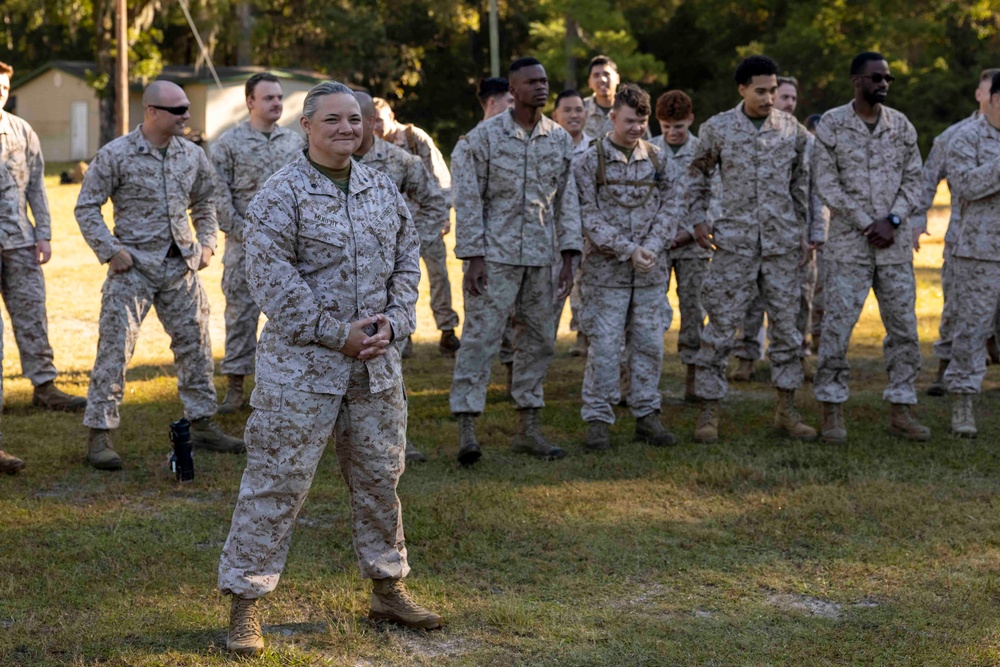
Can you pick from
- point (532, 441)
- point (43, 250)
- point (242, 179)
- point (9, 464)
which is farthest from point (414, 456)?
point (43, 250)

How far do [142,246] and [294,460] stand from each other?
3139mm

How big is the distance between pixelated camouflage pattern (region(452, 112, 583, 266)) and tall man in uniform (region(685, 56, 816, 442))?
1167mm

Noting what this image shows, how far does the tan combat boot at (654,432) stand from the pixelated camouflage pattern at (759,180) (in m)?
1.23

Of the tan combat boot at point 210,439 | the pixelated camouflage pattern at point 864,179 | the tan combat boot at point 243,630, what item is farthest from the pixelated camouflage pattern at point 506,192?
the tan combat boot at point 243,630

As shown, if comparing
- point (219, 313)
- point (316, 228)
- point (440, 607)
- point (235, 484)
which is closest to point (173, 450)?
point (235, 484)

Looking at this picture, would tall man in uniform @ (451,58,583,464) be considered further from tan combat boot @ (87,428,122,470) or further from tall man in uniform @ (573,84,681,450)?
tan combat boot @ (87,428,122,470)

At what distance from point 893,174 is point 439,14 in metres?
33.9

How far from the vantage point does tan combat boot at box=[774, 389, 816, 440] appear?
26.9 feet

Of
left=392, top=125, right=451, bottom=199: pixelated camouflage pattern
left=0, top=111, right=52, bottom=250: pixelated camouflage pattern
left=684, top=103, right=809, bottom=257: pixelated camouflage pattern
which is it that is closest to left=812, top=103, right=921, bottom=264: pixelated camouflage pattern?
left=684, top=103, right=809, bottom=257: pixelated camouflage pattern

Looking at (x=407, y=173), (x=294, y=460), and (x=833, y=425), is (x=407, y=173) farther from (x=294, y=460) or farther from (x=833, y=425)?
(x=294, y=460)

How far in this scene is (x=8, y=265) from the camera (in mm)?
8523

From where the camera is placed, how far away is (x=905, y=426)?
820 centimetres

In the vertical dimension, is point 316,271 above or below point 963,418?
above

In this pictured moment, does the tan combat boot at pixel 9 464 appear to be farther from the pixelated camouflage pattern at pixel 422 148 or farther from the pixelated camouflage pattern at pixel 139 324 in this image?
the pixelated camouflage pattern at pixel 422 148
